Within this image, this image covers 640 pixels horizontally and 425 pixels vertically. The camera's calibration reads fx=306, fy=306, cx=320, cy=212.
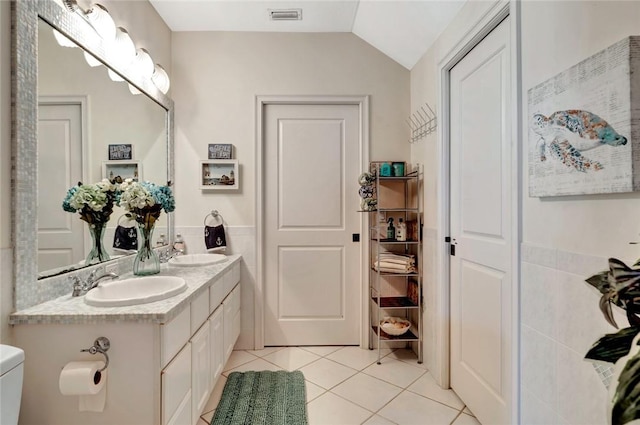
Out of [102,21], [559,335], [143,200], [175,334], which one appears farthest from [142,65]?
[559,335]

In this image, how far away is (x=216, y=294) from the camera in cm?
192

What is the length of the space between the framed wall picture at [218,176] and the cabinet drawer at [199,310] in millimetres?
1139

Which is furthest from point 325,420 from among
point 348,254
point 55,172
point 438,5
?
point 438,5

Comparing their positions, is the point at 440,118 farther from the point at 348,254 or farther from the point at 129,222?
the point at 129,222

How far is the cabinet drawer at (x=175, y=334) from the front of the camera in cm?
118

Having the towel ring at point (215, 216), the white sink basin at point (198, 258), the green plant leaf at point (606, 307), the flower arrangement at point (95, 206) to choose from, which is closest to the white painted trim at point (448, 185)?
the green plant leaf at point (606, 307)

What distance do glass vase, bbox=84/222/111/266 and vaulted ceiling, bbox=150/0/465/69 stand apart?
178 cm

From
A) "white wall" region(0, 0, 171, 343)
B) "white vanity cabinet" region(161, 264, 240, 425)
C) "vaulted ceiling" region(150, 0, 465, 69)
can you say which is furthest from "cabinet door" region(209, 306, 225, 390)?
"vaulted ceiling" region(150, 0, 465, 69)

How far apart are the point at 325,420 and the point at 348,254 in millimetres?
1299

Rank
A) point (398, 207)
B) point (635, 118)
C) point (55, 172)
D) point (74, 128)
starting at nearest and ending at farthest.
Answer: point (635, 118) < point (55, 172) < point (74, 128) < point (398, 207)

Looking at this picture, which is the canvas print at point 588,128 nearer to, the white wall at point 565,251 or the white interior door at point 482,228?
the white wall at point 565,251

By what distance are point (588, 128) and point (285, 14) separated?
88.2 inches

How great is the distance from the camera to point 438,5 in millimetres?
1935

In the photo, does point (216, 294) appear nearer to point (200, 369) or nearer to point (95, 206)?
point (200, 369)
